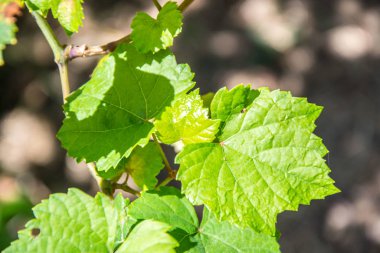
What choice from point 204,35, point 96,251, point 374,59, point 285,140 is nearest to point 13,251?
point 96,251

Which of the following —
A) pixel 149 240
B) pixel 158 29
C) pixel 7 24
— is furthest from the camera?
pixel 158 29

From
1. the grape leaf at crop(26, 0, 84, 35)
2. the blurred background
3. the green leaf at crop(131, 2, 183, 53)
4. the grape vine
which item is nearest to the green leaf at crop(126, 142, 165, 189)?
the grape vine

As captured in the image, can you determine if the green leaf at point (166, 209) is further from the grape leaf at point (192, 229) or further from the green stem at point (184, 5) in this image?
the green stem at point (184, 5)

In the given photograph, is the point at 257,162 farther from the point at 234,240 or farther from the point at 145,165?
the point at 145,165

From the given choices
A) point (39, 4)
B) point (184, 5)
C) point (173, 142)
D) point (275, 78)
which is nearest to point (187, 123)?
point (173, 142)

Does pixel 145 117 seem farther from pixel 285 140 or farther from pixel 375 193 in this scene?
pixel 375 193
